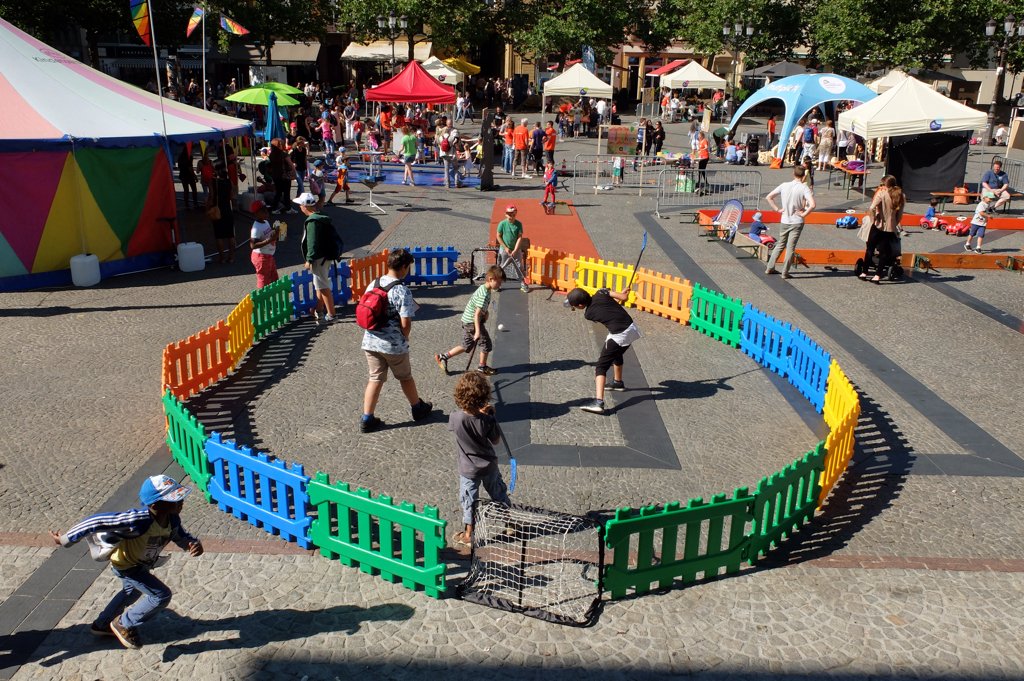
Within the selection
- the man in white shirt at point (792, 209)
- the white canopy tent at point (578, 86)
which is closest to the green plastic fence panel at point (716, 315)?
the man in white shirt at point (792, 209)

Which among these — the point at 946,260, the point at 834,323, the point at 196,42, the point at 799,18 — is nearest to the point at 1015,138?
the point at 799,18

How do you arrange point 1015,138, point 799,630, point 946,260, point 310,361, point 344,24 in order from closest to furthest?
1. point 799,630
2. point 310,361
3. point 946,260
4. point 1015,138
5. point 344,24

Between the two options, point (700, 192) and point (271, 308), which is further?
point (700, 192)

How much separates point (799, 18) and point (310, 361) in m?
43.6

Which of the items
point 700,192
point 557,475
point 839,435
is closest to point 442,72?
point 700,192

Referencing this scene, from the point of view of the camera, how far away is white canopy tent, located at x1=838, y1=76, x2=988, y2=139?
21.7 meters

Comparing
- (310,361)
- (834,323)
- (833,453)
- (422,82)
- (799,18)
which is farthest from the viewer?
(799,18)

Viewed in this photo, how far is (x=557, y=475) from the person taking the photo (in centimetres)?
783

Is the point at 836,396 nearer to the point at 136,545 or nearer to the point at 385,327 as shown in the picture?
the point at 385,327

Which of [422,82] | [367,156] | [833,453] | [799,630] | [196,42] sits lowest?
[799,630]

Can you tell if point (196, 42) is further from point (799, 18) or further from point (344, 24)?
point (799, 18)

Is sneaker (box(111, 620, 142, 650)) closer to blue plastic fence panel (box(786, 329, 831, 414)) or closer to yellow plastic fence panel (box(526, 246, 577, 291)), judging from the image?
blue plastic fence panel (box(786, 329, 831, 414))

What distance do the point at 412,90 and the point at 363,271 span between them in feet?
49.8

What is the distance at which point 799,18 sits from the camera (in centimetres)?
4631
